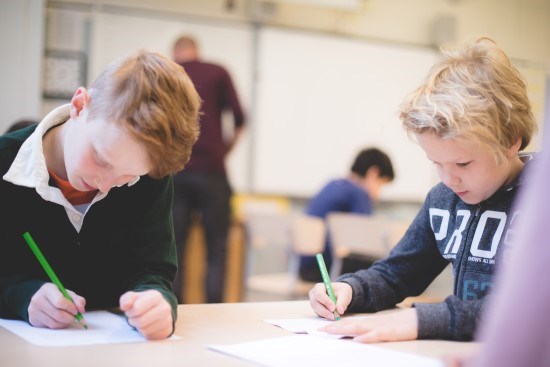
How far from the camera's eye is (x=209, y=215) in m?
3.61

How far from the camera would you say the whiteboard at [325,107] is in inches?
205

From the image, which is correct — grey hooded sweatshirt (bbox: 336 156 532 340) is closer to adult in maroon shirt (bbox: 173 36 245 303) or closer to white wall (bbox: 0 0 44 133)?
adult in maroon shirt (bbox: 173 36 245 303)

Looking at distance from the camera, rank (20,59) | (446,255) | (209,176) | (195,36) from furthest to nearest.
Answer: (195,36) < (20,59) < (209,176) < (446,255)

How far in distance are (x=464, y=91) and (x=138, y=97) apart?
0.58 m

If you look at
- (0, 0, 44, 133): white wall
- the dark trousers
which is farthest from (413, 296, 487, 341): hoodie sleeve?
(0, 0, 44, 133): white wall

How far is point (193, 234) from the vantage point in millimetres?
4355

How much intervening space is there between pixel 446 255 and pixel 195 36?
3922 millimetres

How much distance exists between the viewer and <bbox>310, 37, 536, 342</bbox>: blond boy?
1114 millimetres

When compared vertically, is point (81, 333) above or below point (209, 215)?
above

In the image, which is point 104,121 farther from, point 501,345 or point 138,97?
point 501,345

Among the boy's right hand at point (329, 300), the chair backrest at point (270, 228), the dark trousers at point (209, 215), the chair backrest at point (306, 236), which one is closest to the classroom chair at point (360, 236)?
the chair backrest at point (306, 236)

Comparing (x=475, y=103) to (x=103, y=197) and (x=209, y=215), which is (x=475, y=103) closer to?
(x=103, y=197)

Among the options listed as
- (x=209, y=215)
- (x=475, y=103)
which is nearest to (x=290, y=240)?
(x=209, y=215)

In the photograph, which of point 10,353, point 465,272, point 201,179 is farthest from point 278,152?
point 10,353
